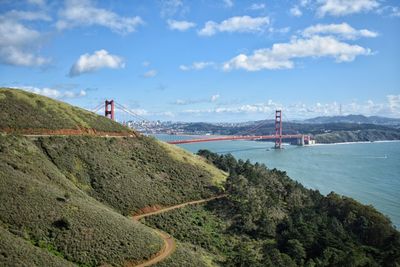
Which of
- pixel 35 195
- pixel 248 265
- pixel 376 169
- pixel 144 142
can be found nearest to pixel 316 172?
pixel 376 169

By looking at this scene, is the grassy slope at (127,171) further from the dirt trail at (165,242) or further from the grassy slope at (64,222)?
the grassy slope at (64,222)

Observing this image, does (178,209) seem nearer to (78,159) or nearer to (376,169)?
(78,159)

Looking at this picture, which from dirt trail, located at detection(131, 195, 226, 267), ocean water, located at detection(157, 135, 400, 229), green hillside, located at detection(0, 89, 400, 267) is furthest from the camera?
ocean water, located at detection(157, 135, 400, 229)

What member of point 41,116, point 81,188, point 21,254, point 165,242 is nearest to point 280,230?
point 165,242

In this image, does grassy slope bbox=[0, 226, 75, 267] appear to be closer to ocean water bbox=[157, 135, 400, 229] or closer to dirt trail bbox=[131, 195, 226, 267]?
dirt trail bbox=[131, 195, 226, 267]

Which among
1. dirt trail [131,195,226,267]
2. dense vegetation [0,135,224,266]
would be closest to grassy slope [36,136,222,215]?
dense vegetation [0,135,224,266]

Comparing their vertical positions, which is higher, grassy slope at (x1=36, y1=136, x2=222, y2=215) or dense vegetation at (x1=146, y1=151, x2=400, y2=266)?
grassy slope at (x1=36, y1=136, x2=222, y2=215)
